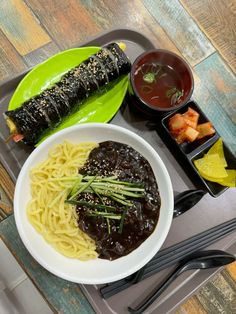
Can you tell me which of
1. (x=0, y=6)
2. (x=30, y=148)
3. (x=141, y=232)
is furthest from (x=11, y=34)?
(x=141, y=232)

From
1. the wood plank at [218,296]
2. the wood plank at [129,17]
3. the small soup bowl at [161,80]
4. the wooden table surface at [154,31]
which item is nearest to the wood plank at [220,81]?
the wooden table surface at [154,31]

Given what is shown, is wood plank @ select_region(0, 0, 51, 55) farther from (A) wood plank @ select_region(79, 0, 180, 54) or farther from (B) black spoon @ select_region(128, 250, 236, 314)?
(B) black spoon @ select_region(128, 250, 236, 314)

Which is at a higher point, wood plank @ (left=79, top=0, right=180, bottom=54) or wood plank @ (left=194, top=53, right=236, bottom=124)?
wood plank @ (left=79, top=0, right=180, bottom=54)

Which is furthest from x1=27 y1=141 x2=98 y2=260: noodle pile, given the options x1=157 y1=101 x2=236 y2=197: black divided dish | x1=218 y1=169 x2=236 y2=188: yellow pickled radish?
x1=218 y1=169 x2=236 y2=188: yellow pickled radish

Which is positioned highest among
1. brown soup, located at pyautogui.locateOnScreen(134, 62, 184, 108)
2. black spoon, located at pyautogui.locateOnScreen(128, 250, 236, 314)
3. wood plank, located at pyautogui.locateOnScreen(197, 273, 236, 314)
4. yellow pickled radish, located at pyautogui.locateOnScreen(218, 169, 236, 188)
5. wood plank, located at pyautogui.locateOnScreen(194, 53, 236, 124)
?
brown soup, located at pyautogui.locateOnScreen(134, 62, 184, 108)

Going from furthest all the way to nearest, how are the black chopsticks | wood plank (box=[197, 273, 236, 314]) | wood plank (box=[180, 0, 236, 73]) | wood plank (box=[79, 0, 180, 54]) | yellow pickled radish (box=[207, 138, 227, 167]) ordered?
wood plank (box=[180, 0, 236, 73]) < wood plank (box=[79, 0, 180, 54]) < wood plank (box=[197, 273, 236, 314]) < yellow pickled radish (box=[207, 138, 227, 167]) < the black chopsticks

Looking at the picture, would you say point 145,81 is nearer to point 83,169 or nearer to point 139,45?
point 139,45

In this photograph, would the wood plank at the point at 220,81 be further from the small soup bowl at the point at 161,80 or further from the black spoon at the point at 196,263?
the black spoon at the point at 196,263
